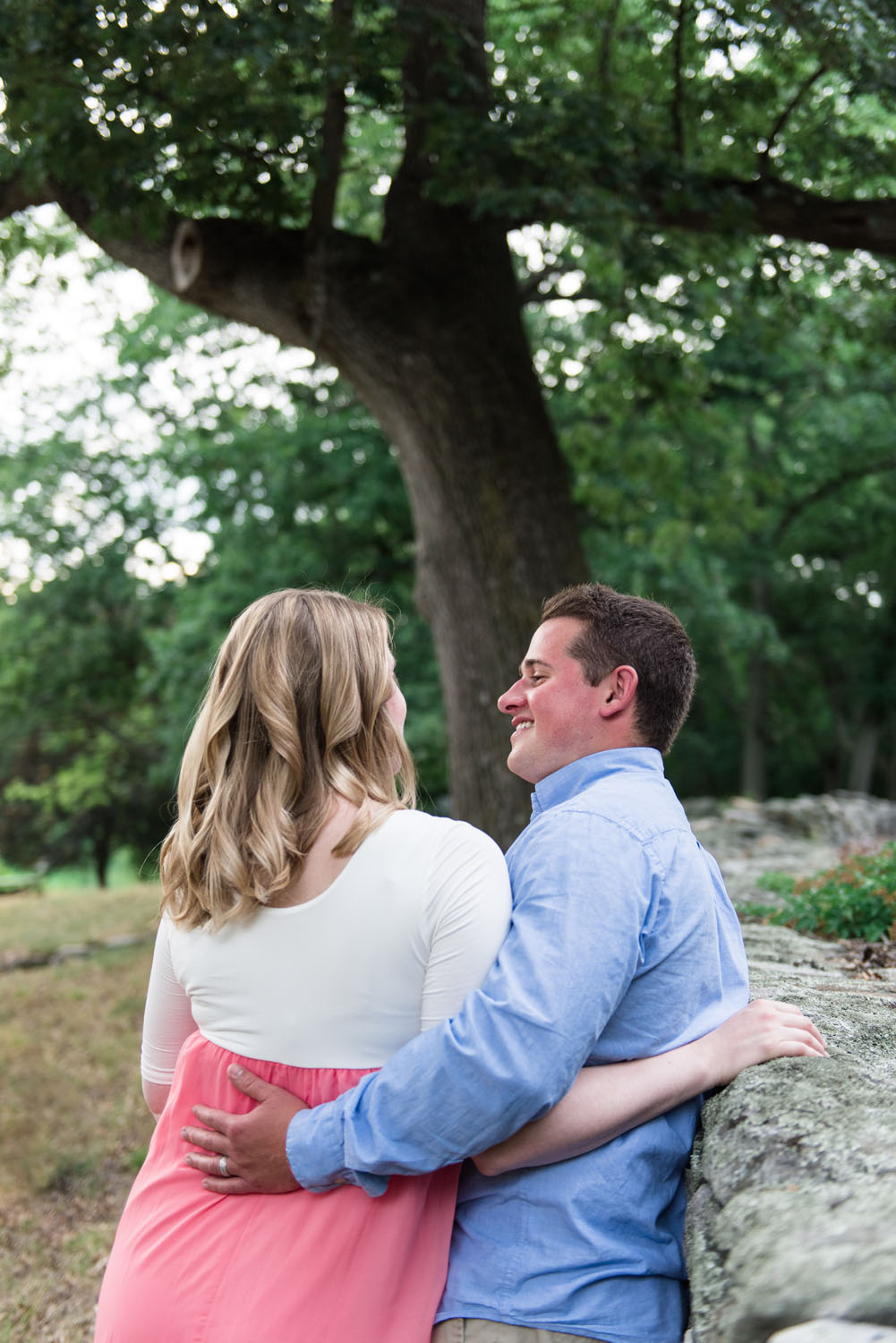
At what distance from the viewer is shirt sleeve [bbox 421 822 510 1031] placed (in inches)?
76.4

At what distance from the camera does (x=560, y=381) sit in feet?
37.4

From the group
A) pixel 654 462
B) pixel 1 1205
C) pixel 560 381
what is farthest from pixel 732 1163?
pixel 560 381

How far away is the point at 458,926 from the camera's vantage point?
194 centimetres

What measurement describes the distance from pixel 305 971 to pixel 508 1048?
15.4 inches

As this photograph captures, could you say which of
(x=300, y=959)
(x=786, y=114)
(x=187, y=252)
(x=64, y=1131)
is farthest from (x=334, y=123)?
(x=64, y=1131)

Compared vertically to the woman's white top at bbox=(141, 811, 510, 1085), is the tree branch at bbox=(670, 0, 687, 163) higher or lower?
higher

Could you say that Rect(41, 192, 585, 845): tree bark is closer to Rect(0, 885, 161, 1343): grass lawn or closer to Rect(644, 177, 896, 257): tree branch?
Rect(644, 177, 896, 257): tree branch

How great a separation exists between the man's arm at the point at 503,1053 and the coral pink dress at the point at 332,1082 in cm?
6

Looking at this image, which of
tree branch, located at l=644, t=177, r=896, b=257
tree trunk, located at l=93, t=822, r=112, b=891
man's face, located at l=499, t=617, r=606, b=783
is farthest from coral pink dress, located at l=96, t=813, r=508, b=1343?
tree trunk, located at l=93, t=822, r=112, b=891

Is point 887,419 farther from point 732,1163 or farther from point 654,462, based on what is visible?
point 732,1163

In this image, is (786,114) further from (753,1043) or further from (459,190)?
(753,1043)

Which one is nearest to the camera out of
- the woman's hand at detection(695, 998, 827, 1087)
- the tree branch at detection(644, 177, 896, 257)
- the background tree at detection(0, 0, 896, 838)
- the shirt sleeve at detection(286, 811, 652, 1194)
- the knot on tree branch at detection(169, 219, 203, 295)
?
the shirt sleeve at detection(286, 811, 652, 1194)

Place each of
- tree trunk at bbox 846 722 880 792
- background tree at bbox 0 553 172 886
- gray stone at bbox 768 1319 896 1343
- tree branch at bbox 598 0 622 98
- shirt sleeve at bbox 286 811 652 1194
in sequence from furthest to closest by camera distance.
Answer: tree trunk at bbox 846 722 880 792 < background tree at bbox 0 553 172 886 < tree branch at bbox 598 0 622 98 < shirt sleeve at bbox 286 811 652 1194 < gray stone at bbox 768 1319 896 1343

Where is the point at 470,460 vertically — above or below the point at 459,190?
below
